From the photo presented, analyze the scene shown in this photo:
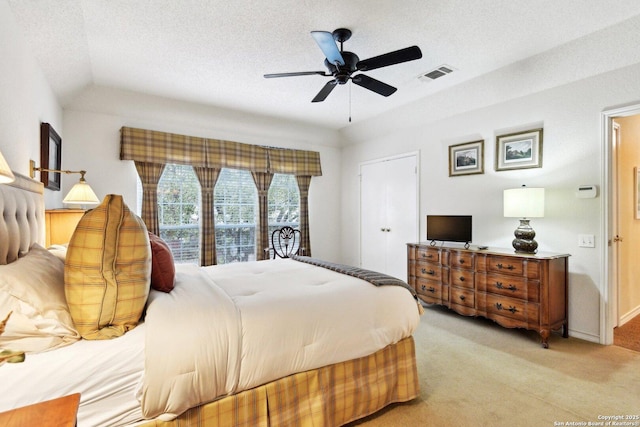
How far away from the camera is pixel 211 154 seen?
4.53 m

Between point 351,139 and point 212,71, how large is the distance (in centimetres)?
294

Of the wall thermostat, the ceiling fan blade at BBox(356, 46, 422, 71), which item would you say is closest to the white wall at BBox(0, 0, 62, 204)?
the ceiling fan blade at BBox(356, 46, 422, 71)

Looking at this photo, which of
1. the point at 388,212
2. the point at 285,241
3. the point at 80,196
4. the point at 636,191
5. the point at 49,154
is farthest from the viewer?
the point at 285,241

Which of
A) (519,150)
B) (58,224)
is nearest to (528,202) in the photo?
(519,150)

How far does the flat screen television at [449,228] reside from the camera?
3664 mm

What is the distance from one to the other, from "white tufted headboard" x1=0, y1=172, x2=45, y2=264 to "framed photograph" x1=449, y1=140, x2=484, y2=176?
4.18 meters

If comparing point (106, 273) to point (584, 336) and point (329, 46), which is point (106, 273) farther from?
point (584, 336)

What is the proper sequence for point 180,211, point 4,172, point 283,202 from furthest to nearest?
point 283,202 → point 180,211 → point 4,172

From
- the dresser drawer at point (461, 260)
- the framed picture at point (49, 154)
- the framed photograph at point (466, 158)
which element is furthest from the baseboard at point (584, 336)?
the framed picture at point (49, 154)

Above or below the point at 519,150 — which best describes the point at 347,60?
above

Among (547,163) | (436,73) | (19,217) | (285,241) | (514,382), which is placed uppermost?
(436,73)

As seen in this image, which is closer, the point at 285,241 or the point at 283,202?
the point at 285,241

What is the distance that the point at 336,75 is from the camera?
259 centimetres

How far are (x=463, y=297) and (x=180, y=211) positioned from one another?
3863 millimetres
